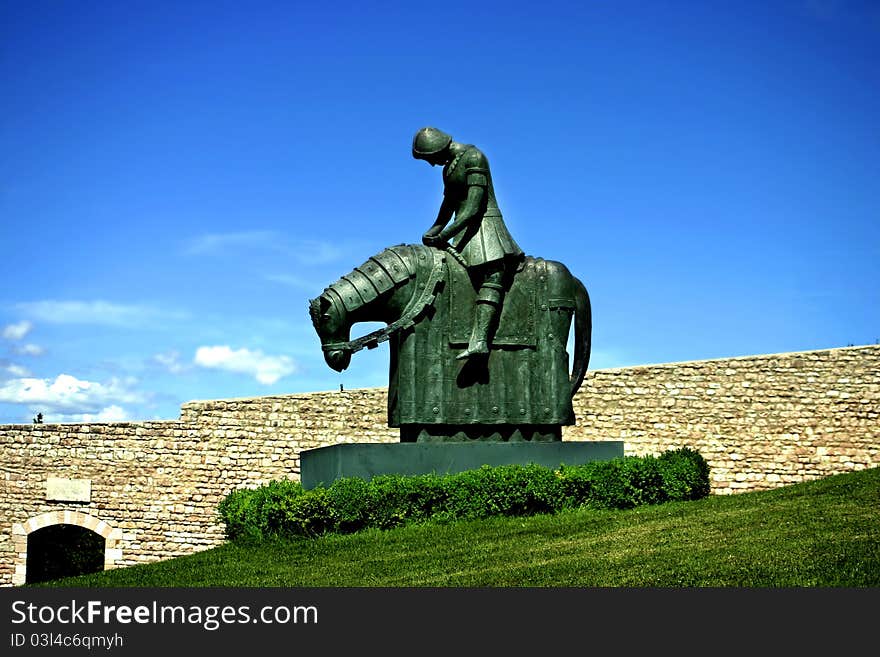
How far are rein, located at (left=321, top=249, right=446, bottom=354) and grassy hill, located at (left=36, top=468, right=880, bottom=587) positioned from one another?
197cm

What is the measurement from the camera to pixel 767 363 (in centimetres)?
2147

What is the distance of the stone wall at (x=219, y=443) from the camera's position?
21.7 meters

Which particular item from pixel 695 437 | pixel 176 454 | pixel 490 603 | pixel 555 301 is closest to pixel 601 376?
pixel 695 437

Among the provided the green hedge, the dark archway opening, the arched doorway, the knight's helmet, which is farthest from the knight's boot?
the dark archway opening

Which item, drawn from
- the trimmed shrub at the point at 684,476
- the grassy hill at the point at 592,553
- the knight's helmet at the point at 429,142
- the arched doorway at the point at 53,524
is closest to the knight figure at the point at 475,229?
the knight's helmet at the point at 429,142

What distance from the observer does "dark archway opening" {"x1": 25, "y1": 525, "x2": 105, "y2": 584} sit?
2484 cm

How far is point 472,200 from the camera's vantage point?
36.4 feet

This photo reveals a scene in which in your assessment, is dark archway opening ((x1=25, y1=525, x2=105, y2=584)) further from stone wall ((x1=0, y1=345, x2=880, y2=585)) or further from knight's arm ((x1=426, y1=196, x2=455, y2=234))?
knight's arm ((x1=426, y1=196, x2=455, y2=234))

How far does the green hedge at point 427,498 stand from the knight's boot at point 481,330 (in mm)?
1133

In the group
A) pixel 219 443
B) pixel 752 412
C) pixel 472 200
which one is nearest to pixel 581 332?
pixel 472 200

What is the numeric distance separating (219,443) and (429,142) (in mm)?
12985

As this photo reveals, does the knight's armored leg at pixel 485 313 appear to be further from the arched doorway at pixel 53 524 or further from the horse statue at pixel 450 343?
the arched doorway at pixel 53 524

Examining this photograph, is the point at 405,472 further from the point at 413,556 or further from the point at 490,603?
the point at 490,603

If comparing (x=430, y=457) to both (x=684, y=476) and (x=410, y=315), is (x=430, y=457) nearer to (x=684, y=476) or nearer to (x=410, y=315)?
(x=410, y=315)
